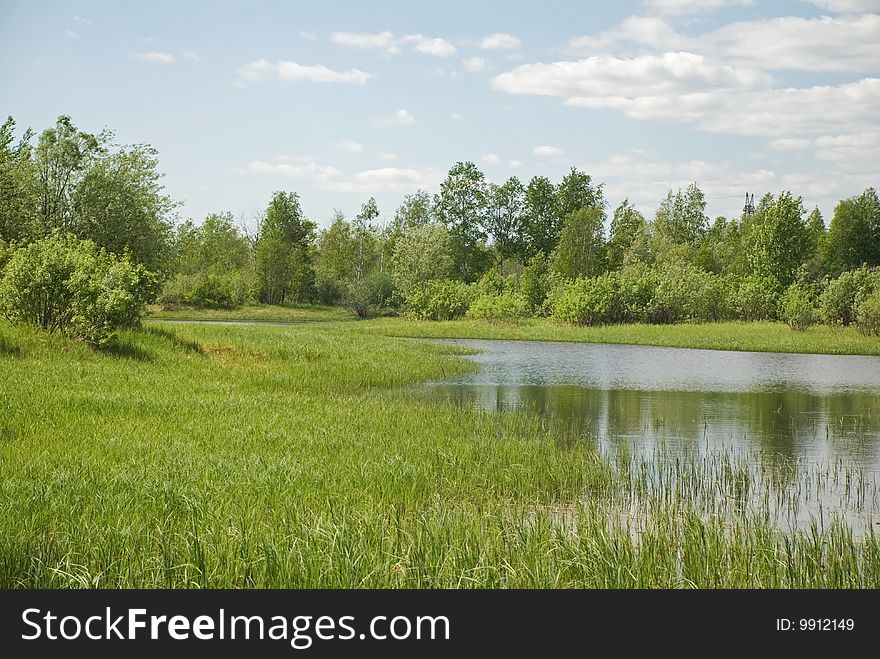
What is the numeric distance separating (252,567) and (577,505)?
5.58 meters

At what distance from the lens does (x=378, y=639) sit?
246 inches

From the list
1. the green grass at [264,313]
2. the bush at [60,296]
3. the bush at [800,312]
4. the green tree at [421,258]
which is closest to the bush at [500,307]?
the green tree at [421,258]

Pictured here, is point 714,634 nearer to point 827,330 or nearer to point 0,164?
point 0,164

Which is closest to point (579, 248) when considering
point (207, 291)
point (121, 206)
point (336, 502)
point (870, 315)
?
point (207, 291)

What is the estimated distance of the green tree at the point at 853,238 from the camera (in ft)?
258

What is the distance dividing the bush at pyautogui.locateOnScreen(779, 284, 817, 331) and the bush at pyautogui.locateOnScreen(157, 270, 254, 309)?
5168 cm

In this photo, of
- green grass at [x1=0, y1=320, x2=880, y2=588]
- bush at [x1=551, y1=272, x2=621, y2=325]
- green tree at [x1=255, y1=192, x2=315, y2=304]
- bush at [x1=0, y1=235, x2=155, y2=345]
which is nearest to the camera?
green grass at [x1=0, y1=320, x2=880, y2=588]

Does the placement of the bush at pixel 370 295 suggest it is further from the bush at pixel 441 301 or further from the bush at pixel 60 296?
the bush at pixel 60 296

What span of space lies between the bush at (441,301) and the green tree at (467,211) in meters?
25.8

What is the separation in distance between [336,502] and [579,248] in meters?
77.1

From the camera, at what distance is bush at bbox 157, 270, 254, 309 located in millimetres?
81438

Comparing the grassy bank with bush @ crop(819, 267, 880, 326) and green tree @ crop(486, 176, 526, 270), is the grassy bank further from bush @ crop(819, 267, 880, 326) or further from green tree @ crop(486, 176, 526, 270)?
green tree @ crop(486, 176, 526, 270)

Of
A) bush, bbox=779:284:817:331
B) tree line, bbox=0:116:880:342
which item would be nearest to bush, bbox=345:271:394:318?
tree line, bbox=0:116:880:342

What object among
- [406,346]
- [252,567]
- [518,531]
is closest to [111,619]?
[252,567]
